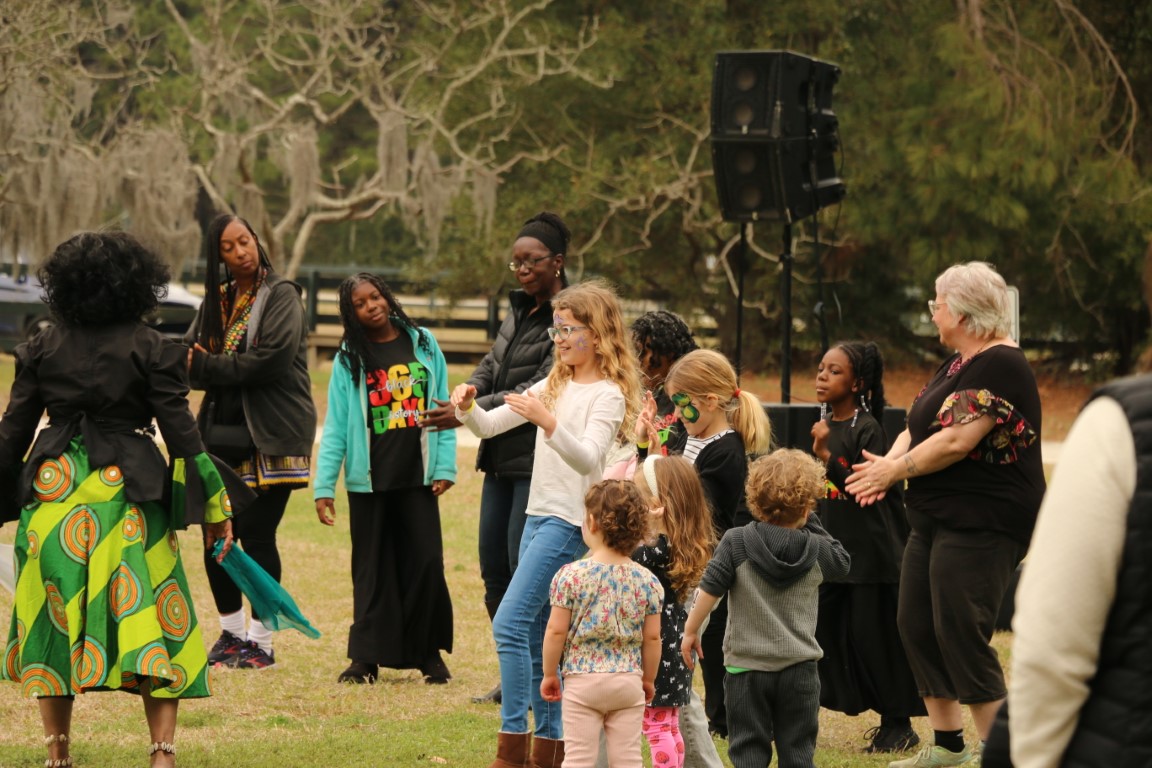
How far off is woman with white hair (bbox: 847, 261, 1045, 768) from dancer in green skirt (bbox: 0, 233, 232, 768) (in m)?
2.17

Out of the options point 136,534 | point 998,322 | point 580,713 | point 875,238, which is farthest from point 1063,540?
point 875,238

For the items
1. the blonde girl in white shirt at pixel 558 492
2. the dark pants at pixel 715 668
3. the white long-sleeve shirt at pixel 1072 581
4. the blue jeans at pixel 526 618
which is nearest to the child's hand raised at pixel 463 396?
the blonde girl in white shirt at pixel 558 492

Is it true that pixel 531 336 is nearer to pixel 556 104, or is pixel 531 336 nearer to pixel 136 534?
pixel 136 534

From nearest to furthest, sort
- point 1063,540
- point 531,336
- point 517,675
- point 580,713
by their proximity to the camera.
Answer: point 1063,540 → point 580,713 → point 517,675 → point 531,336

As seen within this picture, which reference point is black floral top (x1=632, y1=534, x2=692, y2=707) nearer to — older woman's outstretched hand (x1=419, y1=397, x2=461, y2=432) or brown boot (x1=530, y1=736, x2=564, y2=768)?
brown boot (x1=530, y1=736, x2=564, y2=768)

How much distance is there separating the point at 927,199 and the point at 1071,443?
18.6 meters

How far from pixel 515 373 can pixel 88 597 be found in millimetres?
1814

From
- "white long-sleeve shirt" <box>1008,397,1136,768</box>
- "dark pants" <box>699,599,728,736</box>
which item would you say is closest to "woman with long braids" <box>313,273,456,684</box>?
"dark pants" <box>699,599,728,736</box>

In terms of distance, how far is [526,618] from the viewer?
507cm

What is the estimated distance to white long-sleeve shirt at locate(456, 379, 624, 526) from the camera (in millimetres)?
4965

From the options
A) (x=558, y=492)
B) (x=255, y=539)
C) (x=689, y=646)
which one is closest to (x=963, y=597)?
(x=689, y=646)

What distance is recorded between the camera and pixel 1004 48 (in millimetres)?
18953

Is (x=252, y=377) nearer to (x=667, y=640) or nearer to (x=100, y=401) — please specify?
(x=100, y=401)

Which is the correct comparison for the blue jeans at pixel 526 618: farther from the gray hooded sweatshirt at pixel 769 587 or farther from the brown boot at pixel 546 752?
the gray hooded sweatshirt at pixel 769 587
